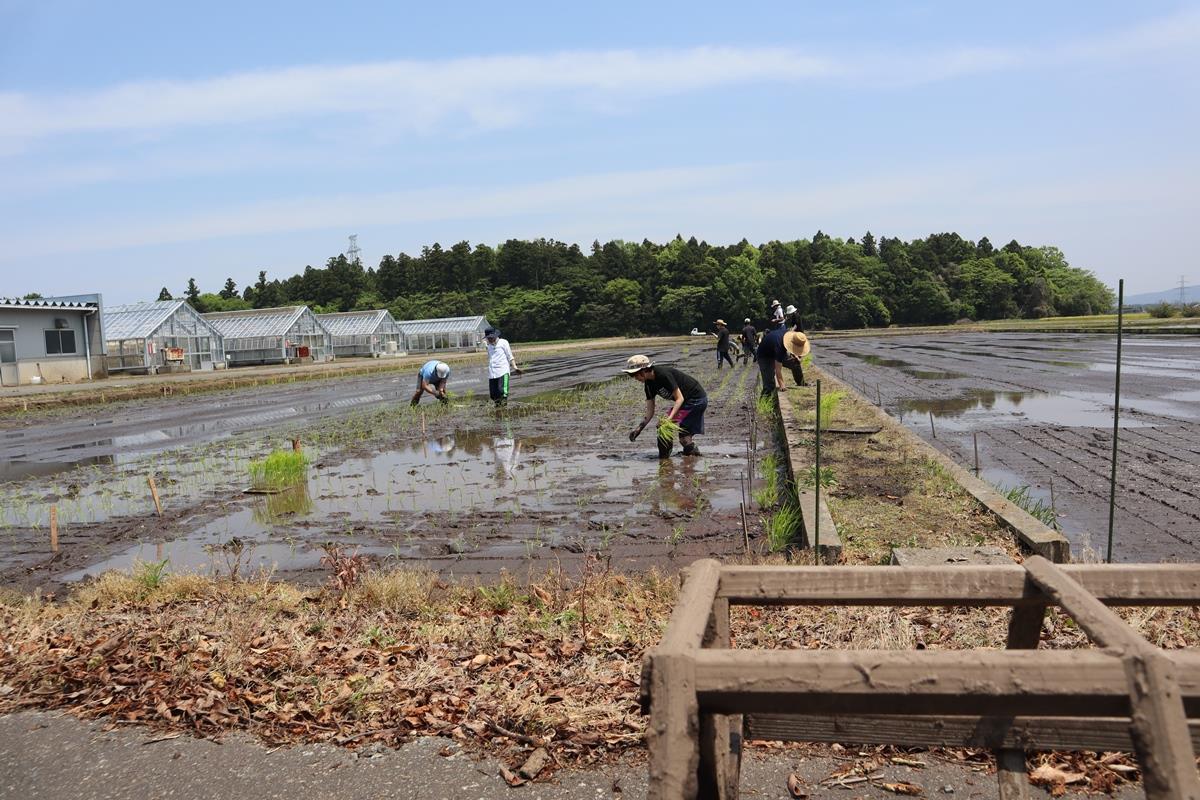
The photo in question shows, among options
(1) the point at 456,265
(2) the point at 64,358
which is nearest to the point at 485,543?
(2) the point at 64,358

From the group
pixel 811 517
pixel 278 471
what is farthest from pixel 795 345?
pixel 811 517

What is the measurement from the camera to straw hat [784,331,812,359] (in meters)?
16.9

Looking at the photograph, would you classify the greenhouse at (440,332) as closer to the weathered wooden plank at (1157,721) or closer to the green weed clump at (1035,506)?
the green weed clump at (1035,506)

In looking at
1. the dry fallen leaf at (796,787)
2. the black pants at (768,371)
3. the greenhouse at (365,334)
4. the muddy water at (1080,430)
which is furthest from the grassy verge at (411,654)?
the greenhouse at (365,334)

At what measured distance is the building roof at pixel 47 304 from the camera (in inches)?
1297

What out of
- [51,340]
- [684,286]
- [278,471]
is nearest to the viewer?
[278,471]

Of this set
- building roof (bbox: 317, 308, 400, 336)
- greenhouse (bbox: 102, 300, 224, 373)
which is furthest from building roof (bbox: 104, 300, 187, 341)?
building roof (bbox: 317, 308, 400, 336)

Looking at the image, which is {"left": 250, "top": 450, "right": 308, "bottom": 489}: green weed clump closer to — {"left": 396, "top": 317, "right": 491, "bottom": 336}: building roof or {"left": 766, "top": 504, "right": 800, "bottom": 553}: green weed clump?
{"left": 766, "top": 504, "right": 800, "bottom": 553}: green weed clump

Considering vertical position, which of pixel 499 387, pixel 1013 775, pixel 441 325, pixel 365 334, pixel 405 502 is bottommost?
pixel 405 502

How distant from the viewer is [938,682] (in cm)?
182

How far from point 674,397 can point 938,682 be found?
30.2ft

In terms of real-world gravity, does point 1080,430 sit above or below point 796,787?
below

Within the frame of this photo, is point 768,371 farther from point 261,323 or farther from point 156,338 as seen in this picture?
point 261,323

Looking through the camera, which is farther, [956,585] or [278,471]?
[278,471]
